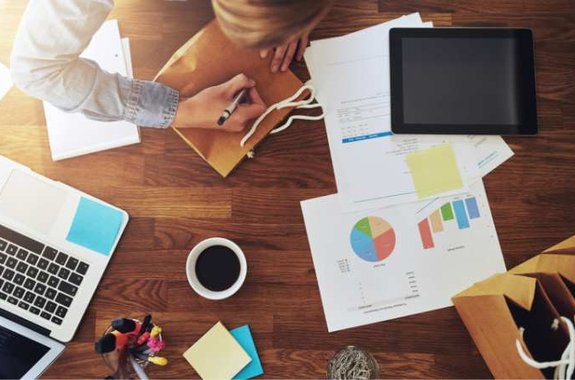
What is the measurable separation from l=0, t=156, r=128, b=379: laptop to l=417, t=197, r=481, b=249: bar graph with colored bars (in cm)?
50

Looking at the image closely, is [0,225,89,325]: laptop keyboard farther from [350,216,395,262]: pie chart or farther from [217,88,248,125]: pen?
[350,216,395,262]: pie chart

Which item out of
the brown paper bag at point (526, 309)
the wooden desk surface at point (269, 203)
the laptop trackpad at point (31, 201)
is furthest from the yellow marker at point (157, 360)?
the brown paper bag at point (526, 309)

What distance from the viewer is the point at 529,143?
0.89 metres

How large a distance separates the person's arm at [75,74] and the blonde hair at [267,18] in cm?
24

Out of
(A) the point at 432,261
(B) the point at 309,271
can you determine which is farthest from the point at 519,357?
(B) the point at 309,271

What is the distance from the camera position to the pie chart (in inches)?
34.1

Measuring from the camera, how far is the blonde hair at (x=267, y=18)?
0.57 m

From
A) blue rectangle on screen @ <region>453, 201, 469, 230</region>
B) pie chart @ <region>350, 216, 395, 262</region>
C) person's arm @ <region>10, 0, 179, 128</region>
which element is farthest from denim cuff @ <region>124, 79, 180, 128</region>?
blue rectangle on screen @ <region>453, 201, 469, 230</region>

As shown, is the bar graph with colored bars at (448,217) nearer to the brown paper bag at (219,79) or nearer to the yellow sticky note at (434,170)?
the yellow sticky note at (434,170)

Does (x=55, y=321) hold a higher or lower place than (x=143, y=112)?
lower

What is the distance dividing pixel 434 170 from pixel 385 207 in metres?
0.11

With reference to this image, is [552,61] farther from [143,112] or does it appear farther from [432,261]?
[143,112]

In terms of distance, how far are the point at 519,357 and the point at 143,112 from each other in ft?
2.19

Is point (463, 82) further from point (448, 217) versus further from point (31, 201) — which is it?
point (31, 201)
